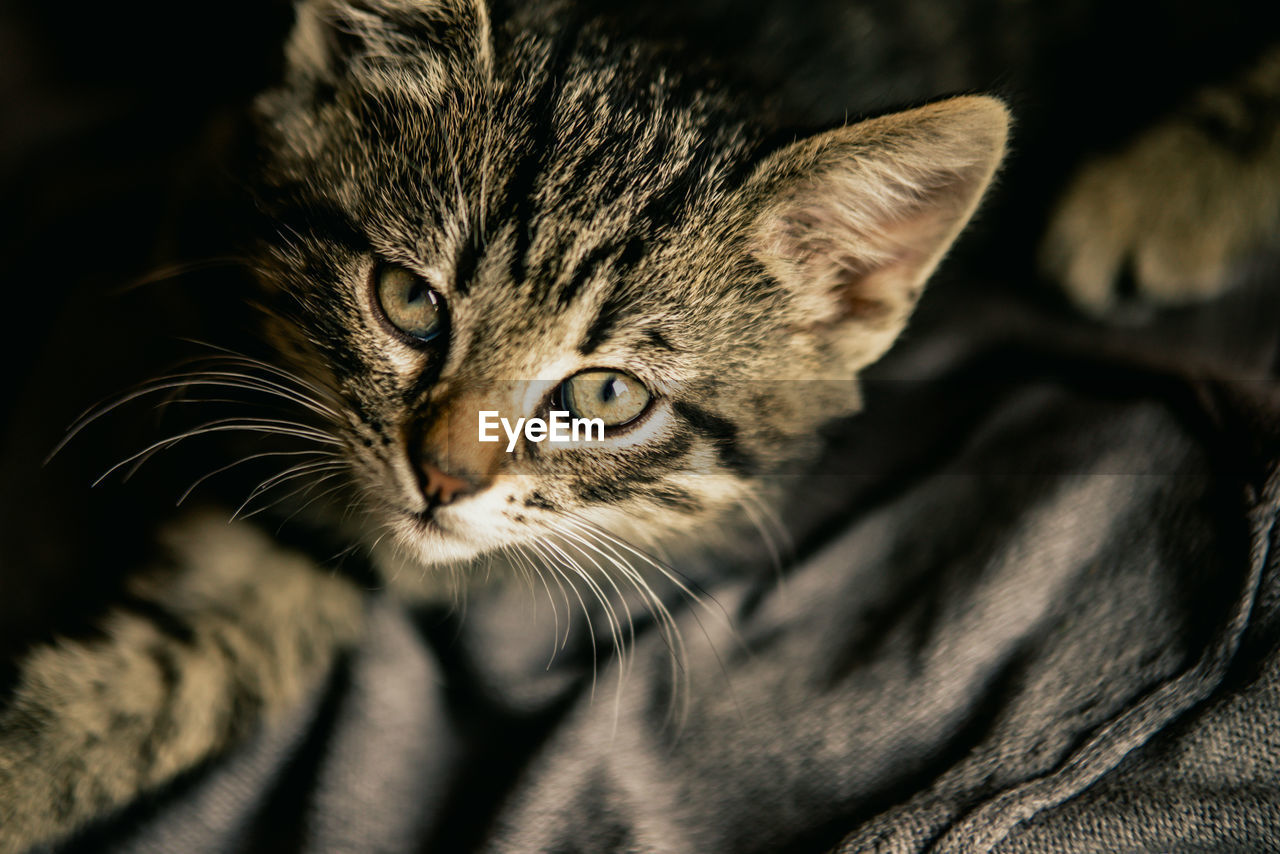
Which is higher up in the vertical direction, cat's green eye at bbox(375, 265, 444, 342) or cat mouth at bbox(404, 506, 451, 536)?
cat's green eye at bbox(375, 265, 444, 342)

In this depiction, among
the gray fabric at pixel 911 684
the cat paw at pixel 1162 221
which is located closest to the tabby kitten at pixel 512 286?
the gray fabric at pixel 911 684

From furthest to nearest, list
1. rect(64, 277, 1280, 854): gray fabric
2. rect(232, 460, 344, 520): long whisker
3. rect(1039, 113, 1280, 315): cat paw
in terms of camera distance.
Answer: rect(1039, 113, 1280, 315): cat paw
rect(232, 460, 344, 520): long whisker
rect(64, 277, 1280, 854): gray fabric

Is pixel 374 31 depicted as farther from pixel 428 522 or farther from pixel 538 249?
pixel 428 522

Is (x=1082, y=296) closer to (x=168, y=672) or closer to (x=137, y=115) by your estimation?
(x=168, y=672)

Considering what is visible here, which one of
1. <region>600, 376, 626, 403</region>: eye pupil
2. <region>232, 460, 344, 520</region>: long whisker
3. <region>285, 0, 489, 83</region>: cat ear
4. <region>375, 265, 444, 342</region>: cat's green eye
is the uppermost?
<region>285, 0, 489, 83</region>: cat ear

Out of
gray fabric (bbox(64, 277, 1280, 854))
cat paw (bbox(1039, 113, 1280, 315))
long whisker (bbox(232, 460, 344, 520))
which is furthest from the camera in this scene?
cat paw (bbox(1039, 113, 1280, 315))

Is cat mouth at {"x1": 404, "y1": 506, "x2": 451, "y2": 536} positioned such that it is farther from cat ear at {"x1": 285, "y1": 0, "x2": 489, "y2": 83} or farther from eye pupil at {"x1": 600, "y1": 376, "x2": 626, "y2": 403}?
cat ear at {"x1": 285, "y1": 0, "x2": 489, "y2": 83}

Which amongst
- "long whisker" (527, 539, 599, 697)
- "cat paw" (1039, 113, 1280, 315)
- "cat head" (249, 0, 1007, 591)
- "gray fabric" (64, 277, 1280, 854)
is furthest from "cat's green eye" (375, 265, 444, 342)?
"cat paw" (1039, 113, 1280, 315)

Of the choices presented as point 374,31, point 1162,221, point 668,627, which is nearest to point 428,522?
point 668,627
